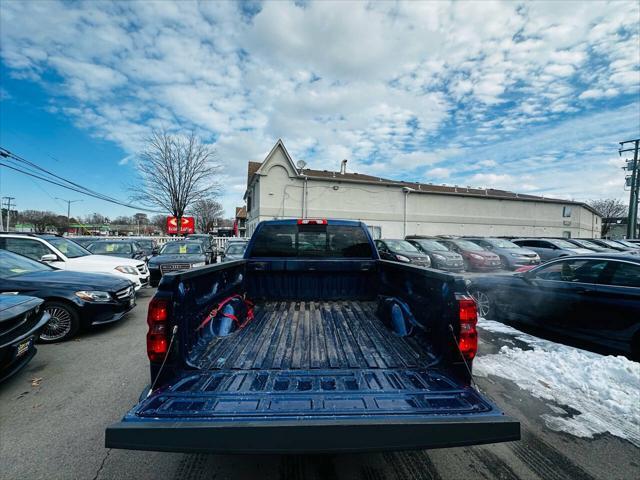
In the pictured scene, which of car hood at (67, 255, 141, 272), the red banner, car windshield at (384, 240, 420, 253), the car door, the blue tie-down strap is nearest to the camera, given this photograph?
the blue tie-down strap

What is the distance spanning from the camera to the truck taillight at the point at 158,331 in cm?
209

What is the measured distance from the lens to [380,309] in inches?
146

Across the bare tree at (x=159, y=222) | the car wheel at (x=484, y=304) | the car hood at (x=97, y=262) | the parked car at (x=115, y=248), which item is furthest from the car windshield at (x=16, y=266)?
the bare tree at (x=159, y=222)

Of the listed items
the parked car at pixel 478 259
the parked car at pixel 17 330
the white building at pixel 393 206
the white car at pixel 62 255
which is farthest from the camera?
the white building at pixel 393 206

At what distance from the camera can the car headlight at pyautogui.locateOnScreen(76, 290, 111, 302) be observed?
5223 millimetres

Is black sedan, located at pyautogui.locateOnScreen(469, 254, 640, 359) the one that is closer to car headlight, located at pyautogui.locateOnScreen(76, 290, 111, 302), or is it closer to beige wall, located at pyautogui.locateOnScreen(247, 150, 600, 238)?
car headlight, located at pyautogui.locateOnScreen(76, 290, 111, 302)

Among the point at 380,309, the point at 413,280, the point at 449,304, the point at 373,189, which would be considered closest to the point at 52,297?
the point at 380,309

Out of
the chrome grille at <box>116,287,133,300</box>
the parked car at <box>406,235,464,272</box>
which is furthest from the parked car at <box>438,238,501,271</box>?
the chrome grille at <box>116,287,133,300</box>

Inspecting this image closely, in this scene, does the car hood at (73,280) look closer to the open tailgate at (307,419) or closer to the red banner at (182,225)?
the open tailgate at (307,419)

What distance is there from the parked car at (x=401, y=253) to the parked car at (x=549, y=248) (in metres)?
7.65

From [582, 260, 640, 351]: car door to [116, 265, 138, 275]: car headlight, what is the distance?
10.1 meters

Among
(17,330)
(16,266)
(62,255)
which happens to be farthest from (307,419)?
(62,255)

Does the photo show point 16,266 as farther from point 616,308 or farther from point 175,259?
point 616,308

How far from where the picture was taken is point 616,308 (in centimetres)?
416
